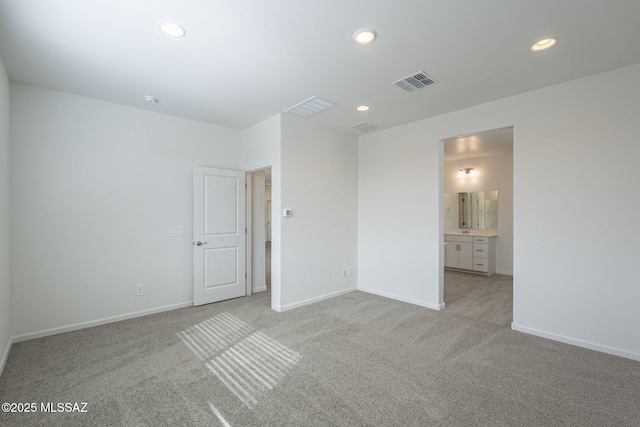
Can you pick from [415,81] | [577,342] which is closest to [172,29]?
[415,81]

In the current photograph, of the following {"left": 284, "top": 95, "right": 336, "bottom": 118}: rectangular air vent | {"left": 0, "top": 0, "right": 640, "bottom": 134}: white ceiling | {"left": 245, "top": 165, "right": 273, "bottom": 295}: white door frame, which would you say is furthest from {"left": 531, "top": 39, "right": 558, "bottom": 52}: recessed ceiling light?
{"left": 245, "top": 165, "right": 273, "bottom": 295}: white door frame

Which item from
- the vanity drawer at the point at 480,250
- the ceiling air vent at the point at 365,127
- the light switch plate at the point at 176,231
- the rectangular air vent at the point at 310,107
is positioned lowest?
the vanity drawer at the point at 480,250

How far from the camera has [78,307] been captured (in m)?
3.32

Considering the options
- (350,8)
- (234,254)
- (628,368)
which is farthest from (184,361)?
(628,368)

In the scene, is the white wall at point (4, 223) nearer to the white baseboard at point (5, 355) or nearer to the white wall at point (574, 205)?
the white baseboard at point (5, 355)

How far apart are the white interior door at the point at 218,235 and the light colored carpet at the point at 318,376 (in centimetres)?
85

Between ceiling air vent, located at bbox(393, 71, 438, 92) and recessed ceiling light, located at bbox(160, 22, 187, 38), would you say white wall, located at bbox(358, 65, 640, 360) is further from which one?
recessed ceiling light, located at bbox(160, 22, 187, 38)

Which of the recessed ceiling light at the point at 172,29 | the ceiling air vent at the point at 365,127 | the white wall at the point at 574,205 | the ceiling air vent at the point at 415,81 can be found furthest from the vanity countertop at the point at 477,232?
the recessed ceiling light at the point at 172,29

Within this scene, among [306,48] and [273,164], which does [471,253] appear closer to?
[273,164]

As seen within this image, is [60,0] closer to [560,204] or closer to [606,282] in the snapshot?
[560,204]

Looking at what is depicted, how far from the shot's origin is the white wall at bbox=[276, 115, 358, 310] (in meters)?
4.01

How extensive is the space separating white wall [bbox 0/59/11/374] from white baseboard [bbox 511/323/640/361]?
503 centimetres

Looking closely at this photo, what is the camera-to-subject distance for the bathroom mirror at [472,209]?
6621 mm

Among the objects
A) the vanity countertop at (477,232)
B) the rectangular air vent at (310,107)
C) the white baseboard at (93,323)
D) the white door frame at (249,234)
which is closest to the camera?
the white baseboard at (93,323)
